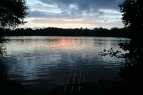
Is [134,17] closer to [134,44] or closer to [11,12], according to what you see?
[134,44]

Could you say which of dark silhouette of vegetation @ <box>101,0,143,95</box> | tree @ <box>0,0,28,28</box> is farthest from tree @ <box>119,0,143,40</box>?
tree @ <box>0,0,28,28</box>

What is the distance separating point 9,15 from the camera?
25141mm

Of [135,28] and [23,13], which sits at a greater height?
[23,13]

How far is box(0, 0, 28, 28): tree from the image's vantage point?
24.1 meters

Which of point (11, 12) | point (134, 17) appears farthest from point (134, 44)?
point (11, 12)

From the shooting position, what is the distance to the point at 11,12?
82.6 feet

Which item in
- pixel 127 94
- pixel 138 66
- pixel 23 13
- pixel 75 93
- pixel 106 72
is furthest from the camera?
pixel 106 72

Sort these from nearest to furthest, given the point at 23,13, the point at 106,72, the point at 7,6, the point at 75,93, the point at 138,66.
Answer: the point at 138,66 → the point at 75,93 → the point at 7,6 → the point at 23,13 → the point at 106,72

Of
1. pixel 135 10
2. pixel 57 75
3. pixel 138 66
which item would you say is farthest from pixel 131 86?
pixel 57 75

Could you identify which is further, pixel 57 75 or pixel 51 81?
pixel 57 75

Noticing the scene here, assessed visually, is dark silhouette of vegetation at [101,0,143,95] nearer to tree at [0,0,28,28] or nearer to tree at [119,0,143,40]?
tree at [119,0,143,40]

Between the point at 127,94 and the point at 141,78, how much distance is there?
1361 millimetres

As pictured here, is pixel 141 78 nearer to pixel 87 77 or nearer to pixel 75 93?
pixel 75 93

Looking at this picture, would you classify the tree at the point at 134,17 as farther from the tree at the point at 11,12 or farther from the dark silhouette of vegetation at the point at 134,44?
the tree at the point at 11,12
